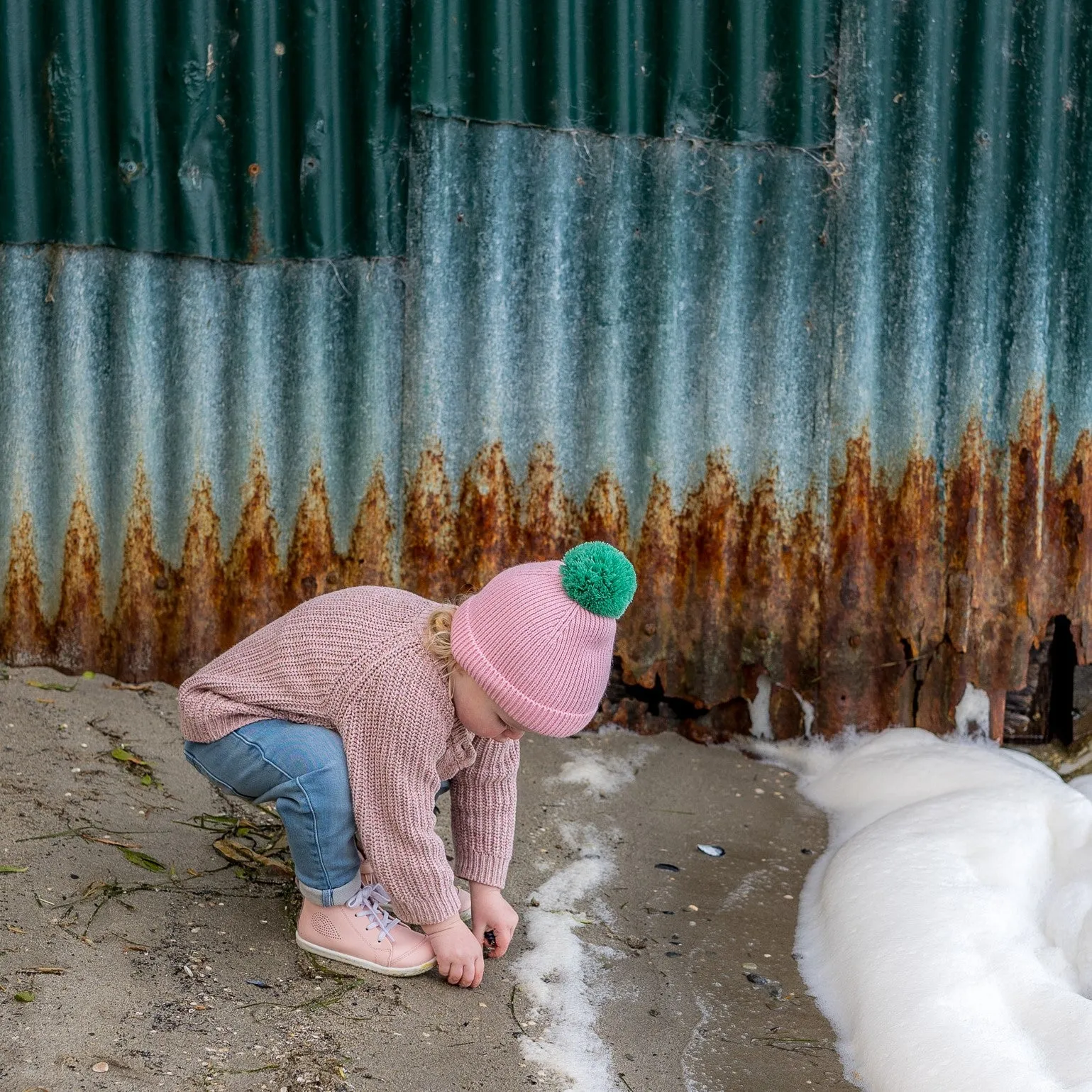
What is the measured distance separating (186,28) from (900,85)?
5.88 ft

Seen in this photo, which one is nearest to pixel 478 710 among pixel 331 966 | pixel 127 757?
pixel 331 966

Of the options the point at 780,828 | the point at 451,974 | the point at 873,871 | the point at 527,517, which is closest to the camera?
the point at 451,974

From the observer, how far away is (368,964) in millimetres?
2332

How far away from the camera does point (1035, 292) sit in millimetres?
3336

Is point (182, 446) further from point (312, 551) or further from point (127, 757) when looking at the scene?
point (127, 757)

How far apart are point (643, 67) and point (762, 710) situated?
1726 millimetres

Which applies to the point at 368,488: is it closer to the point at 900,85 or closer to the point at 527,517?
the point at 527,517

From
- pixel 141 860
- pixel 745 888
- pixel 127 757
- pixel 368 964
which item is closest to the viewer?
pixel 368 964

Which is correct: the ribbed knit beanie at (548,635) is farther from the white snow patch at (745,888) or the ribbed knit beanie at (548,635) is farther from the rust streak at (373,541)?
the rust streak at (373,541)

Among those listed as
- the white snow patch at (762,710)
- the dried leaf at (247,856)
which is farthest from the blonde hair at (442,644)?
the white snow patch at (762,710)

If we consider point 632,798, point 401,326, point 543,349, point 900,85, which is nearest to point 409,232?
point 401,326

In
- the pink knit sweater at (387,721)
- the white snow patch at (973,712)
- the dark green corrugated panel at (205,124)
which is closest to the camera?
the pink knit sweater at (387,721)

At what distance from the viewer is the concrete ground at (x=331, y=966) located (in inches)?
79.2

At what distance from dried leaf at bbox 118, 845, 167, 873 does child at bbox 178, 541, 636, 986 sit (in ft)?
0.91
